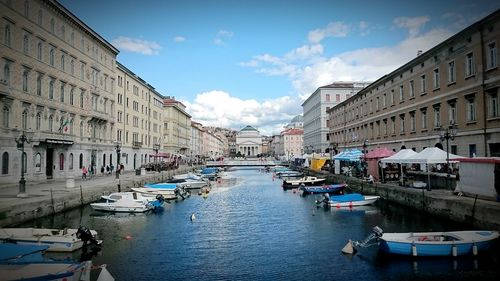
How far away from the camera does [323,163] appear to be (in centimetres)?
7281

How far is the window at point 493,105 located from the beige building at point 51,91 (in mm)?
36578

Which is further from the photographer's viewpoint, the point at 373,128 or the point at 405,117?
the point at 373,128

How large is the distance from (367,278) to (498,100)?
22342mm

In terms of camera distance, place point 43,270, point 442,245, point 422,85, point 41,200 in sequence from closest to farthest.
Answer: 1. point 43,270
2. point 442,245
3. point 41,200
4. point 422,85

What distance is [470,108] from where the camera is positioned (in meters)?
32.7

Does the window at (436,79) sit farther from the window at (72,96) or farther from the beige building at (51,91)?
the window at (72,96)

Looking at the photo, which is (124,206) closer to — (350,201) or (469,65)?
(350,201)

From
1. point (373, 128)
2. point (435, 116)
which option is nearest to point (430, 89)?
point (435, 116)

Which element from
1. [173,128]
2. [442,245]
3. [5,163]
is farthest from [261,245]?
[173,128]

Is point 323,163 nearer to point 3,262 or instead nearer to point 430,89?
point 430,89

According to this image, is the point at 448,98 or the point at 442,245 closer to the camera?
the point at 442,245

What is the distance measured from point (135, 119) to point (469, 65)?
57.6 metres

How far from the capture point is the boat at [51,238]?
57.2 ft

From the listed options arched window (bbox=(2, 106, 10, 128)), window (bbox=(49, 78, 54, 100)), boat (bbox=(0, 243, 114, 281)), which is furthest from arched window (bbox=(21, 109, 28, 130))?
boat (bbox=(0, 243, 114, 281))
